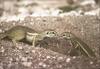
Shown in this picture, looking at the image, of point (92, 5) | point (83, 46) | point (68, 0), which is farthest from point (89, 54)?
point (68, 0)

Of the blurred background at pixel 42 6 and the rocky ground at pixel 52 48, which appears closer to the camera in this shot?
the rocky ground at pixel 52 48

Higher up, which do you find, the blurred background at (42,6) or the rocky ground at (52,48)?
the blurred background at (42,6)

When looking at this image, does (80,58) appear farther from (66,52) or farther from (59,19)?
(59,19)

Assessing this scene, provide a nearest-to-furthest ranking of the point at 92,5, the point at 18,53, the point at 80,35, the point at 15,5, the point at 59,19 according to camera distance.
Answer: the point at 18,53 → the point at 80,35 → the point at 59,19 → the point at 92,5 → the point at 15,5

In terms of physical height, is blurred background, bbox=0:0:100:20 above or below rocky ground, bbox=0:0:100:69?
above

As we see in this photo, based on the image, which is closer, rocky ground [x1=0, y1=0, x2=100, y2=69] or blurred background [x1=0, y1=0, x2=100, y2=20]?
rocky ground [x1=0, y1=0, x2=100, y2=69]

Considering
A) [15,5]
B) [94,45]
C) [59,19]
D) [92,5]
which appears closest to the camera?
[94,45]

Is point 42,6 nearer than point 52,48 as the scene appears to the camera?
No

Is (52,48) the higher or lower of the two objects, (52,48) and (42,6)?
the lower

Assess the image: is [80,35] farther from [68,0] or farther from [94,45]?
[68,0]

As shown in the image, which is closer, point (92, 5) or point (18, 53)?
point (18, 53)

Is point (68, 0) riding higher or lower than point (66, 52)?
higher
